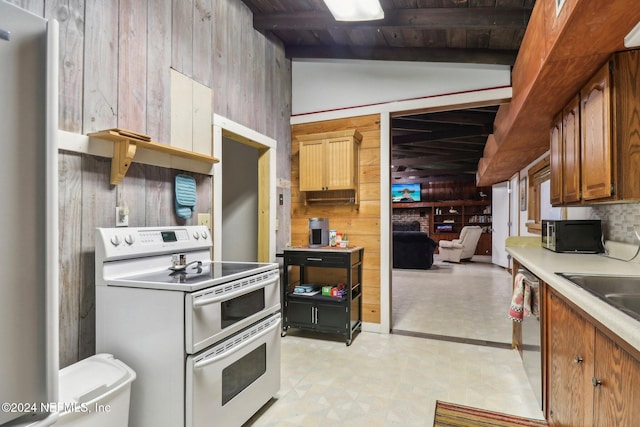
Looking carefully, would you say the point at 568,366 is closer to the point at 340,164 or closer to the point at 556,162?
the point at 556,162

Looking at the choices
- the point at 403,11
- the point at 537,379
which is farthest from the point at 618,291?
the point at 403,11

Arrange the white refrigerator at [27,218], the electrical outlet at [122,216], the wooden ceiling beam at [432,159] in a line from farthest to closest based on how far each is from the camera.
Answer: the wooden ceiling beam at [432,159], the electrical outlet at [122,216], the white refrigerator at [27,218]

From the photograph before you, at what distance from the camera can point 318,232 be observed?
11.2 feet

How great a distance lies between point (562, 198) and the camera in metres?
2.52

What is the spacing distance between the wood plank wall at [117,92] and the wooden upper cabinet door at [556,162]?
2577mm

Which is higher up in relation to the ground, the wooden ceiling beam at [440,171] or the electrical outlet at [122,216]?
the wooden ceiling beam at [440,171]

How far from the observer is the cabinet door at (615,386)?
91 cm

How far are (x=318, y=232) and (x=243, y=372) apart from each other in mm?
1809

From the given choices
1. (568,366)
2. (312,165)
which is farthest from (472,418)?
(312,165)

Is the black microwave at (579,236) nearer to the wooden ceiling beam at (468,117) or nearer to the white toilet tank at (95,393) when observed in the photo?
the wooden ceiling beam at (468,117)

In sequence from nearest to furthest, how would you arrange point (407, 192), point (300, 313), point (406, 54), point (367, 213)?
point (300, 313) < point (406, 54) < point (367, 213) < point (407, 192)

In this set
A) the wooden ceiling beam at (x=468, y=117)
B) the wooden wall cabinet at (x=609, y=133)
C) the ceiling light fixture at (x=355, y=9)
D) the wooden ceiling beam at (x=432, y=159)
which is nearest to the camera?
the wooden wall cabinet at (x=609, y=133)

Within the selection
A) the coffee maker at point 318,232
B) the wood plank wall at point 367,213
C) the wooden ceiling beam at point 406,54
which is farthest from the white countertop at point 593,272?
the wooden ceiling beam at point 406,54

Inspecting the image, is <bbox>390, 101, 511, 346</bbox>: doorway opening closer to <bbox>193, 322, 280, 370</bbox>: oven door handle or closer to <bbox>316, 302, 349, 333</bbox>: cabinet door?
<bbox>316, 302, 349, 333</bbox>: cabinet door
